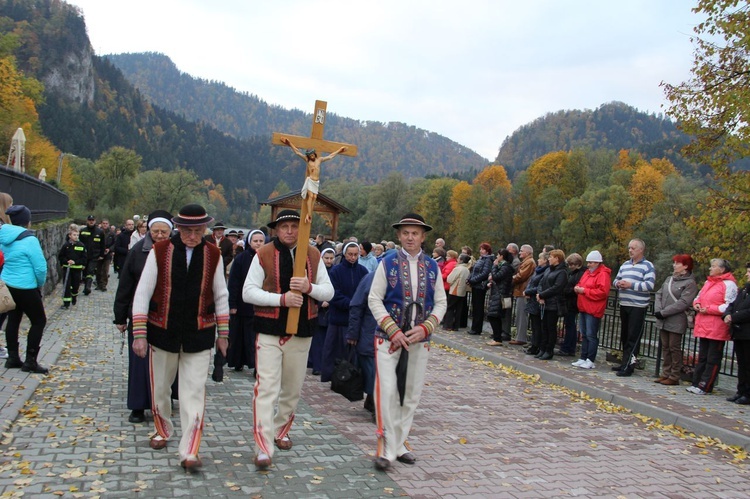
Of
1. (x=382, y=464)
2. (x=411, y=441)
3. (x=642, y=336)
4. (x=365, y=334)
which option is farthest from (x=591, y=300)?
(x=382, y=464)

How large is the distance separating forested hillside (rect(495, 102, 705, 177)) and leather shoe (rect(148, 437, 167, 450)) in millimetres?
161978

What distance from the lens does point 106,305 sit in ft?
55.0

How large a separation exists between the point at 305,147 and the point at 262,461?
2612 mm

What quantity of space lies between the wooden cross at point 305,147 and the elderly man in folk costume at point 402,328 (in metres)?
0.74

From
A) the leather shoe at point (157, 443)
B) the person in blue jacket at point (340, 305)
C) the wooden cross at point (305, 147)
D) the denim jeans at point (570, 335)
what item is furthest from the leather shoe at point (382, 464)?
the denim jeans at point (570, 335)

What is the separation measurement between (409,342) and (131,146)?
14332 cm

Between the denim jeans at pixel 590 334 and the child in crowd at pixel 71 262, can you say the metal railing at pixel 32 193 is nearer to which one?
the child in crowd at pixel 71 262

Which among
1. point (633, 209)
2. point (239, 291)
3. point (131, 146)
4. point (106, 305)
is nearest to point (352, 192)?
point (131, 146)

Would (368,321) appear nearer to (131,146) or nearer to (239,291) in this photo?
(239,291)

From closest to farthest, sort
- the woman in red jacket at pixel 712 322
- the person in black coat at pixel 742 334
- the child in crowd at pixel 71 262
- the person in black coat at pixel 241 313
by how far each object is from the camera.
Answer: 1. the person in black coat at pixel 241 313
2. the person in black coat at pixel 742 334
3. the woman in red jacket at pixel 712 322
4. the child in crowd at pixel 71 262

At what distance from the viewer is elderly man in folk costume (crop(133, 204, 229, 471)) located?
5.23 metres

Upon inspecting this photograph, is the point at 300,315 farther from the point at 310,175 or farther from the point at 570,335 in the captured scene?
the point at 570,335

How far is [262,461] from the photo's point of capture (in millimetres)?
5207

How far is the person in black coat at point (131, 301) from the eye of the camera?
6.08 meters
